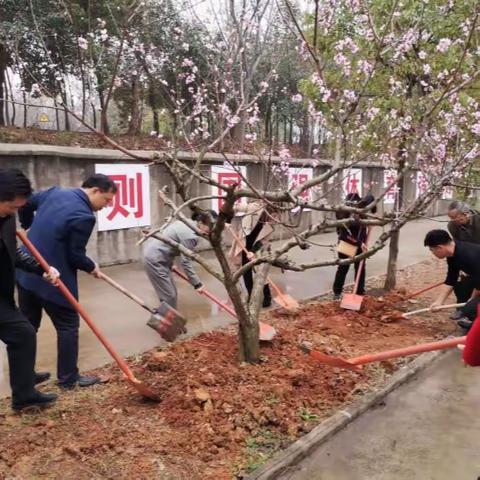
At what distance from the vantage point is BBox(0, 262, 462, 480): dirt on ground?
2850mm

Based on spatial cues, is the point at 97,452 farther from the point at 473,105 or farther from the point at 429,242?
the point at 473,105

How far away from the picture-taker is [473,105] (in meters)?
6.67

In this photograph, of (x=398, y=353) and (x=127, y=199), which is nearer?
A: (x=398, y=353)

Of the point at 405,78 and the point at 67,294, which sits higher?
the point at 405,78

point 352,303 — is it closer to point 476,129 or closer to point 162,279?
point 162,279

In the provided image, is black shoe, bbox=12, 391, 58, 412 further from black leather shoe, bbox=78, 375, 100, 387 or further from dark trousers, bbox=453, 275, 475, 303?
dark trousers, bbox=453, 275, 475, 303

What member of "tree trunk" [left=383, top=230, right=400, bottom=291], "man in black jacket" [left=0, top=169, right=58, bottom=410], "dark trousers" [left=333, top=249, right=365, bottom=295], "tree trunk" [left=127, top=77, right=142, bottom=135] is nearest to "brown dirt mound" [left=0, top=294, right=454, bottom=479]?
"man in black jacket" [left=0, top=169, right=58, bottom=410]

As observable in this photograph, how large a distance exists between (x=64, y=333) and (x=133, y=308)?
2.43m

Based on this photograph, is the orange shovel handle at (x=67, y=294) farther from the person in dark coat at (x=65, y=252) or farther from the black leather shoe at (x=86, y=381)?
the black leather shoe at (x=86, y=381)

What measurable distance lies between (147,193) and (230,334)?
452cm

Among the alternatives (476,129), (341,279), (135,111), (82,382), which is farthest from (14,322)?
(135,111)

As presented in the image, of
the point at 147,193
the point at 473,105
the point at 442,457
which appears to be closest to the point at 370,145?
the point at 473,105

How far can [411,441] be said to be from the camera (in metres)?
3.44

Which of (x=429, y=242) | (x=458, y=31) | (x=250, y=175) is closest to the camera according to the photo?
(x=429, y=242)
